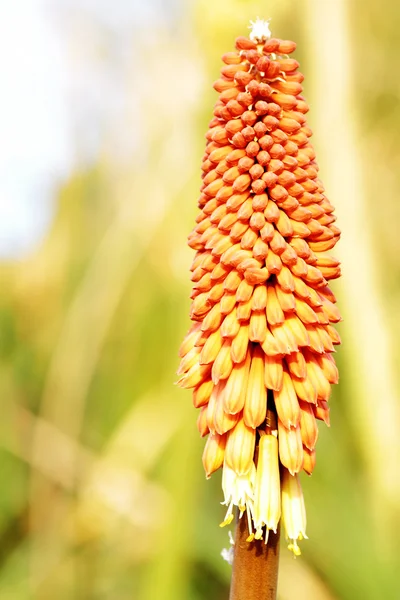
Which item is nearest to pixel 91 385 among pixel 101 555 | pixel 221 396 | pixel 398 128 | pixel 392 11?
pixel 101 555

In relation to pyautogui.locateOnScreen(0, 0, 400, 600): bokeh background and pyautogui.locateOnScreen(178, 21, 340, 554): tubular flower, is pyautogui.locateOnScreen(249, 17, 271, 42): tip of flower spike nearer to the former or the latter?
pyautogui.locateOnScreen(178, 21, 340, 554): tubular flower

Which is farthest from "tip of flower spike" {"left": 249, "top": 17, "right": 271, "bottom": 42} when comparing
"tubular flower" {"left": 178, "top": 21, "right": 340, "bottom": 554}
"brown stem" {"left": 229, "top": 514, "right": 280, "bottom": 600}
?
"brown stem" {"left": 229, "top": 514, "right": 280, "bottom": 600}

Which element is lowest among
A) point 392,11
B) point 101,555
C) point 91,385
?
point 101,555

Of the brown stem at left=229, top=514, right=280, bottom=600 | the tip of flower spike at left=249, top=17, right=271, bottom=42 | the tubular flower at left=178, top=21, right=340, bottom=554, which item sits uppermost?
the tip of flower spike at left=249, top=17, right=271, bottom=42

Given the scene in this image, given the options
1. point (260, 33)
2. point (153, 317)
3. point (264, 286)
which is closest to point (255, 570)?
point (264, 286)

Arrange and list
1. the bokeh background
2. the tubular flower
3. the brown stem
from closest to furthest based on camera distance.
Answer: the brown stem < the tubular flower < the bokeh background

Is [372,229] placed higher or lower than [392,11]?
lower

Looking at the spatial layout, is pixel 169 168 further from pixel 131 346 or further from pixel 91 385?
pixel 91 385

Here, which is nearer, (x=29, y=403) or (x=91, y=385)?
(x=91, y=385)
